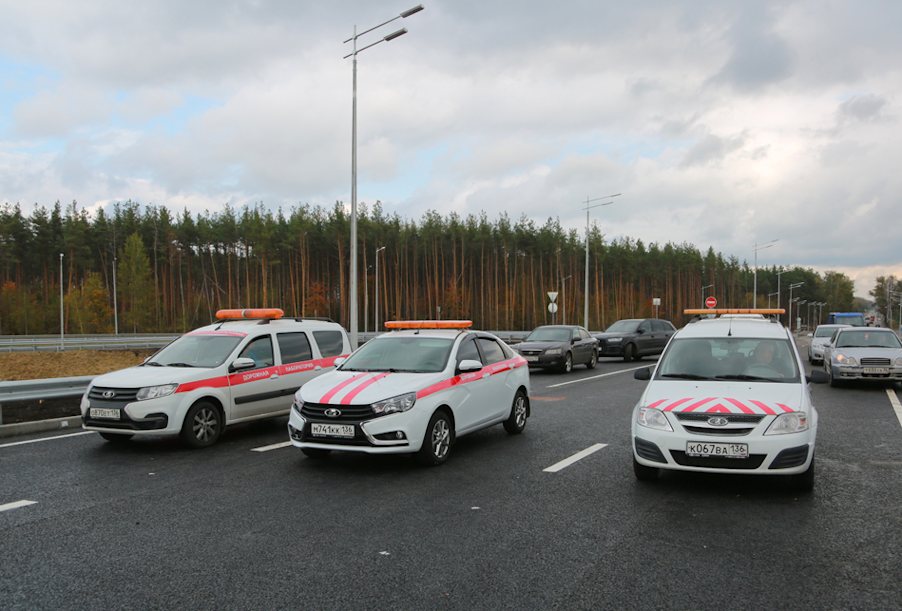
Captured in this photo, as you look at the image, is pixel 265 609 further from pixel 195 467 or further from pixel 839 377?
pixel 839 377

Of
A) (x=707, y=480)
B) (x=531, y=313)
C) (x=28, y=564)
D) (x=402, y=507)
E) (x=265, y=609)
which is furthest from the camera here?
(x=531, y=313)

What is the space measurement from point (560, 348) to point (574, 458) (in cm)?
1265

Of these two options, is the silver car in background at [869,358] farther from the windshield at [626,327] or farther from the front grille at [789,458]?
the front grille at [789,458]

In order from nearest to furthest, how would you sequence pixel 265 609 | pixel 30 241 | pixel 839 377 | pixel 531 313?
pixel 265 609 < pixel 839 377 < pixel 30 241 < pixel 531 313

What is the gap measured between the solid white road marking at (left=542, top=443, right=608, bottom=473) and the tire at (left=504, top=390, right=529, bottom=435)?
1.32m

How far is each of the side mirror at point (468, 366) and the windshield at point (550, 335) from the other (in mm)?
13310

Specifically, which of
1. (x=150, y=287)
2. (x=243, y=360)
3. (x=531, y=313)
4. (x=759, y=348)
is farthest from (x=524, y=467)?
(x=531, y=313)

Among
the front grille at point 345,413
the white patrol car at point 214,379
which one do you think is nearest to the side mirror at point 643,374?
the front grille at point 345,413

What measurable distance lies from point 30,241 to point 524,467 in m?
71.3

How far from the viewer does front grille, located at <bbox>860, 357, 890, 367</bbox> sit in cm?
1513

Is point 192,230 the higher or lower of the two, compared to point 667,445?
higher

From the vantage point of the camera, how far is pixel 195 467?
7.36 m

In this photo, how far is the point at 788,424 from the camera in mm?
5766

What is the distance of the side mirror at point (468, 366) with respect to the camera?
7813mm
